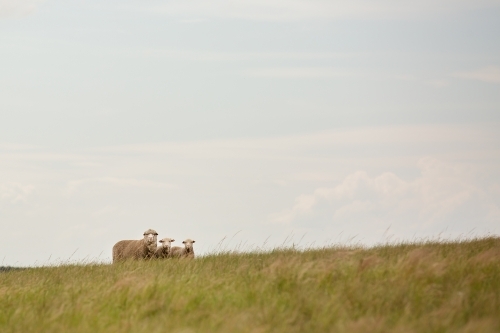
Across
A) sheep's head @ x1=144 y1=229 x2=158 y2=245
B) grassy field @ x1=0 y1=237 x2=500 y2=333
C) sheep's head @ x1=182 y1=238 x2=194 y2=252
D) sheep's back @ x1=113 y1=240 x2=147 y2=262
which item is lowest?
sheep's back @ x1=113 y1=240 x2=147 y2=262

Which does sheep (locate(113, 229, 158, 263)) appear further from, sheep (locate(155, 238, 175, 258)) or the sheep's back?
sheep (locate(155, 238, 175, 258))

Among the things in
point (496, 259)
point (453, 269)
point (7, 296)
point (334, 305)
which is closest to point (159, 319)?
point (334, 305)

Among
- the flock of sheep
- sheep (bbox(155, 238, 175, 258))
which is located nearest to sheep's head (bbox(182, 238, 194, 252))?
the flock of sheep

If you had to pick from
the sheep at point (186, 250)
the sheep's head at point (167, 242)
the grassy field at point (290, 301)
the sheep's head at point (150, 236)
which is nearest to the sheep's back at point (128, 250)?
the sheep's head at point (150, 236)

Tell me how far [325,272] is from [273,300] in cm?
155

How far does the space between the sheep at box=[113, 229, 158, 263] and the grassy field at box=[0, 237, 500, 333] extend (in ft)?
32.2

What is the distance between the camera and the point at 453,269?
11.7m

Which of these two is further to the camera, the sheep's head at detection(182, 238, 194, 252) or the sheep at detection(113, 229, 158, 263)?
the sheep at detection(113, 229, 158, 263)

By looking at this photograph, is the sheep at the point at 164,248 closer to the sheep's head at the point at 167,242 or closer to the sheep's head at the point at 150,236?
the sheep's head at the point at 167,242

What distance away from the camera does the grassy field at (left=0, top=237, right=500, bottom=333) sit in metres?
9.09

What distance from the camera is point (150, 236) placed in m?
23.3

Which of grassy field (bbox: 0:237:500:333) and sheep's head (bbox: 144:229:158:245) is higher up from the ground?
grassy field (bbox: 0:237:500:333)

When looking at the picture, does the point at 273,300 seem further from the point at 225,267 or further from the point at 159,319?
the point at 225,267

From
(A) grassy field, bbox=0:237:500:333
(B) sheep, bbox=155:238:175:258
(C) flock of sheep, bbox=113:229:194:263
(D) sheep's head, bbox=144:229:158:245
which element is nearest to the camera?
(A) grassy field, bbox=0:237:500:333
